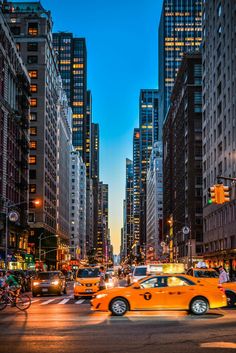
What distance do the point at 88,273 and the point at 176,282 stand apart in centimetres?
1692

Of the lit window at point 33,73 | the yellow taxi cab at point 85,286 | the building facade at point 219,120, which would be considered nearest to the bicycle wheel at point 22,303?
the yellow taxi cab at point 85,286

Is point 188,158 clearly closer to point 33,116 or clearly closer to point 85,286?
point 33,116

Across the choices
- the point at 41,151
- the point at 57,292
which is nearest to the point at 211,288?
the point at 57,292

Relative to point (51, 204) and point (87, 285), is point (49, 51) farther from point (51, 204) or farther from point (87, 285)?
point (87, 285)

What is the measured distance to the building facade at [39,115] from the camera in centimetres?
11044

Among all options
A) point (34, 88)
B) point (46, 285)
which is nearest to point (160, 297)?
point (46, 285)

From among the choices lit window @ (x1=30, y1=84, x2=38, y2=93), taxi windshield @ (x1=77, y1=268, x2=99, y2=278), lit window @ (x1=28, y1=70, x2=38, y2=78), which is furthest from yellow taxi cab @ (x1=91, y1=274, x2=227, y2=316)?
lit window @ (x1=28, y1=70, x2=38, y2=78)

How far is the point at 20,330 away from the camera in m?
17.5

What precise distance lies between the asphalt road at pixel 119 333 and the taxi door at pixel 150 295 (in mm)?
439

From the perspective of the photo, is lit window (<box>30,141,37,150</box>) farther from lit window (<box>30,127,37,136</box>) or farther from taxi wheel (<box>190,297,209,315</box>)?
taxi wheel (<box>190,297,209,315</box>)

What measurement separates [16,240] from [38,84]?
40.1 m

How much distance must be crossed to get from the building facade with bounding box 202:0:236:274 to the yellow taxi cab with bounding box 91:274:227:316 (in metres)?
50.4

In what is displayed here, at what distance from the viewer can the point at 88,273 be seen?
126ft

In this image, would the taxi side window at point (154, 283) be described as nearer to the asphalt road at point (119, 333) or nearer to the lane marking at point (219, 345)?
the asphalt road at point (119, 333)
